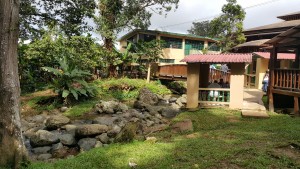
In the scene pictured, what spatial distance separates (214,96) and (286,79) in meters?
3.30

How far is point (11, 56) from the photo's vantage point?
5531 millimetres

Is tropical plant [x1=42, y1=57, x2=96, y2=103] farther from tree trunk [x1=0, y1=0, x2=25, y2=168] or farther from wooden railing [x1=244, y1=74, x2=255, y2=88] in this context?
wooden railing [x1=244, y1=74, x2=255, y2=88]

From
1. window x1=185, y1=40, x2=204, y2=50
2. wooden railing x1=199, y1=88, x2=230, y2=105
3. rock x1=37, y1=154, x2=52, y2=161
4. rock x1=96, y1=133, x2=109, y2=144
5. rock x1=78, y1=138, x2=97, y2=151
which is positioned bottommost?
rock x1=37, y1=154, x2=52, y2=161

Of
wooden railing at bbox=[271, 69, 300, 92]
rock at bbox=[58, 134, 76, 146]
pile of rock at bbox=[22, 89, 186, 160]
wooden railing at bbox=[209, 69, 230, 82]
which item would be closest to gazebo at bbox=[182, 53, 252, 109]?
pile of rock at bbox=[22, 89, 186, 160]

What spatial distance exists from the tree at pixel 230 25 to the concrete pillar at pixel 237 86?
1639cm

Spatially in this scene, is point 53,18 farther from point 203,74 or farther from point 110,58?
point 110,58

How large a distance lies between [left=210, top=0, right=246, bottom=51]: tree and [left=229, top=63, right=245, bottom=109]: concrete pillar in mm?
16391

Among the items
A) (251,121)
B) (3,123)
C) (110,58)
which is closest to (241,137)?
(251,121)

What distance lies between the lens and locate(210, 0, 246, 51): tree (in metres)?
28.6

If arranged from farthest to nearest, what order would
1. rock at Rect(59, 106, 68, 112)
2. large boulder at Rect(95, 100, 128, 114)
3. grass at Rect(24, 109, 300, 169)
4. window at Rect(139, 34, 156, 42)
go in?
window at Rect(139, 34, 156, 42)
rock at Rect(59, 106, 68, 112)
large boulder at Rect(95, 100, 128, 114)
grass at Rect(24, 109, 300, 169)

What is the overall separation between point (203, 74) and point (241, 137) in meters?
7.64

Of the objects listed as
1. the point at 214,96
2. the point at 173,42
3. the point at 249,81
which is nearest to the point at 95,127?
the point at 214,96

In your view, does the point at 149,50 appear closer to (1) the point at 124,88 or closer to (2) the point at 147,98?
(1) the point at 124,88

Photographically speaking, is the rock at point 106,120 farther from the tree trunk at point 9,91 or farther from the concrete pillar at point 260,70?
the concrete pillar at point 260,70
